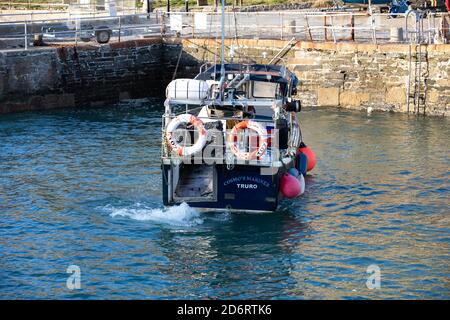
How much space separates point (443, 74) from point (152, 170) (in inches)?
459

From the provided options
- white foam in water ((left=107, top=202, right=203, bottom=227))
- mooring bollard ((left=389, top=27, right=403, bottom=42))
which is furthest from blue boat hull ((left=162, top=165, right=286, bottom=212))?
mooring bollard ((left=389, top=27, right=403, bottom=42))

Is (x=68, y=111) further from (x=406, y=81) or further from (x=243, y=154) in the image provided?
(x=243, y=154)

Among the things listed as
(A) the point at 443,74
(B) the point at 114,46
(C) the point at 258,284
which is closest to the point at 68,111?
(B) the point at 114,46

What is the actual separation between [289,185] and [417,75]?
13154mm

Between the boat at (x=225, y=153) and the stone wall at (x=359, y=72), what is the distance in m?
11.7

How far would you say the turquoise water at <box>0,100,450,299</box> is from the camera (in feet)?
64.9

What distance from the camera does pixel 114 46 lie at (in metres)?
39.9

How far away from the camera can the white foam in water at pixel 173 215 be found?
76.1 ft

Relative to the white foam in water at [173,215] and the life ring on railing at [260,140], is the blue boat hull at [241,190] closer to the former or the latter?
the white foam in water at [173,215]

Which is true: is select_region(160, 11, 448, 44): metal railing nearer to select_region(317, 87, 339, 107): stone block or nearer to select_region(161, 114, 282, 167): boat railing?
select_region(317, 87, 339, 107): stone block

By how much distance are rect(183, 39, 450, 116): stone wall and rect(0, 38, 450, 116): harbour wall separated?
0.03m

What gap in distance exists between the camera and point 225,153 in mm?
23062

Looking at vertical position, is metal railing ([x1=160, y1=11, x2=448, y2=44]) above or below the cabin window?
above

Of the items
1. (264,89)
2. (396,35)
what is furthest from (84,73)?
(264,89)
